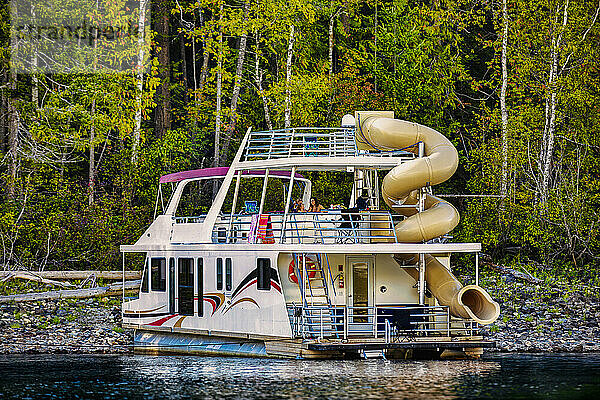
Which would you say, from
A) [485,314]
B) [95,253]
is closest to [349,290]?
[485,314]

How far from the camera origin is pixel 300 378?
21000 mm

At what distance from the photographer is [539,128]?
140 ft

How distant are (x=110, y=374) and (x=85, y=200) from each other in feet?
58.7

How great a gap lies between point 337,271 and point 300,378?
4.12m

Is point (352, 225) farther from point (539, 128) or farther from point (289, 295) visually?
point (539, 128)

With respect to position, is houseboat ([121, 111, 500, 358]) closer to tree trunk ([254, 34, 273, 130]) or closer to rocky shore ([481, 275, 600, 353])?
rocky shore ([481, 275, 600, 353])

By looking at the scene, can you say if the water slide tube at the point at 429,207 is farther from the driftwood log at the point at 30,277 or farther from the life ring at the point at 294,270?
the driftwood log at the point at 30,277

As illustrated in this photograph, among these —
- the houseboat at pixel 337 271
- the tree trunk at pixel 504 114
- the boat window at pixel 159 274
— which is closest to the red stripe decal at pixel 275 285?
the houseboat at pixel 337 271

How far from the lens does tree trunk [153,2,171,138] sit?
43.5m

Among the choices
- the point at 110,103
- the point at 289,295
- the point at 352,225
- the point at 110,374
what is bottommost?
the point at 110,374

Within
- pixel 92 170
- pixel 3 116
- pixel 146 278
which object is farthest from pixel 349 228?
pixel 3 116

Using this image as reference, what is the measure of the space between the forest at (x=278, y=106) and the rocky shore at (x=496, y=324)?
4.16 m

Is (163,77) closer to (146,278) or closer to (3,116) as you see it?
(3,116)

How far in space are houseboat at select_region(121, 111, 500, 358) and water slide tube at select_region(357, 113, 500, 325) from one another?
28mm
